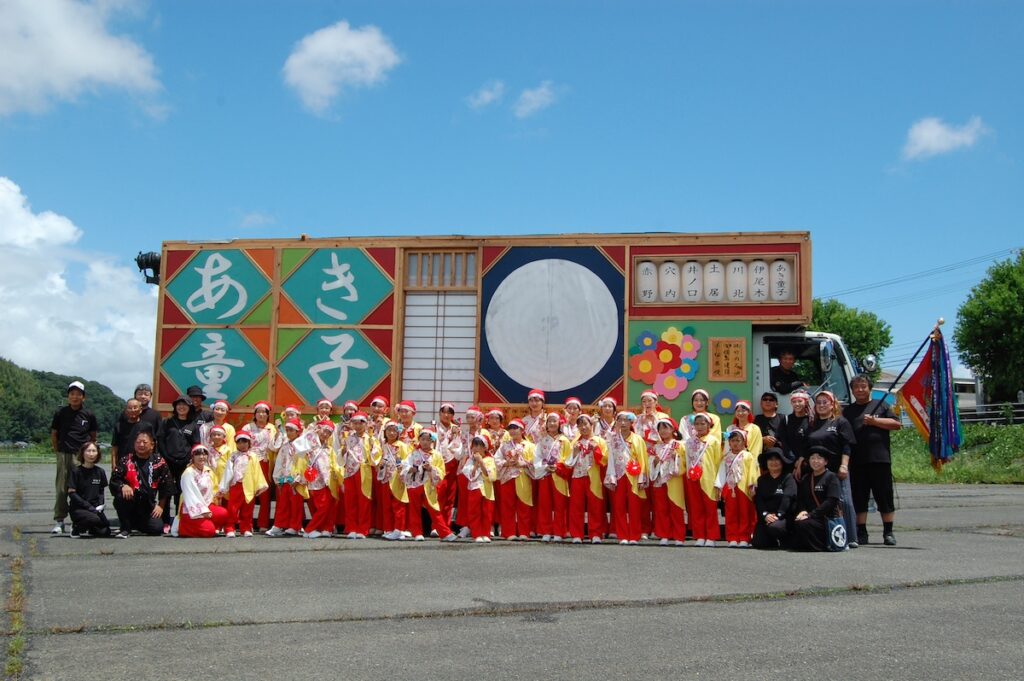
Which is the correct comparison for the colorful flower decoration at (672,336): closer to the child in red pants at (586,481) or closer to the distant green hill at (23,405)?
the child in red pants at (586,481)

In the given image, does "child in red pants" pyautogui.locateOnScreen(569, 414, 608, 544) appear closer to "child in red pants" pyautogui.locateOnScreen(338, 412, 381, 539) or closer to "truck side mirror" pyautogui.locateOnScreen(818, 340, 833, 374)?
"child in red pants" pyautogui.locateOnScreen(338, 412, 381, 539)

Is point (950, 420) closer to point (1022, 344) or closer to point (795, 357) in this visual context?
point (795, 357)

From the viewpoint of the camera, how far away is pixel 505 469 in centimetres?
1008

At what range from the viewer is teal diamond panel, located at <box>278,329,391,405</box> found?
446 inches

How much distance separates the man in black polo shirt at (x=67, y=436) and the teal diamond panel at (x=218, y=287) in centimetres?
205

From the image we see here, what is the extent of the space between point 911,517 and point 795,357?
3.82 metres

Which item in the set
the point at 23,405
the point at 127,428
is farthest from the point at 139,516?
the point at 23,405

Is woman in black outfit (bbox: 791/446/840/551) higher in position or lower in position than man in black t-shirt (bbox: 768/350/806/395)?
lower

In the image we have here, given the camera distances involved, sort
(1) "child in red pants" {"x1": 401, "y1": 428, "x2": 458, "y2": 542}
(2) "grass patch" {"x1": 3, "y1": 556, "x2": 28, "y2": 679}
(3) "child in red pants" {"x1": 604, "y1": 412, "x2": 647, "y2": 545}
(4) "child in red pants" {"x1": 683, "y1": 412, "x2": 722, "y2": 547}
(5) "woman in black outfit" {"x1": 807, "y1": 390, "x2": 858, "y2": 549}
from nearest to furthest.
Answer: (2) "grass patch" {"x1": 3, "y1": 556, "x2": 28, "y2": 679}, (5) "woman in black outfit" {"x1": 807, "y1": 390, "x2": 858, "y2": 549}, (4) "child in red pants" {"x1": 683, "y1": 412, "x2": 722, "y2": 547}, (3) "child in red pants" {"x1": 604, "y1": 412, "x2": 647, "y2": 545}, (1) "child in red pants" {"x1": 401, "y1": 428, "x2": 458, "y2": 542}

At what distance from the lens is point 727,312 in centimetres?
1077

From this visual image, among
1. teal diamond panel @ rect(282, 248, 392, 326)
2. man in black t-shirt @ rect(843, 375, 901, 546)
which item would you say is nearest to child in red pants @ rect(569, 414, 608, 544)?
man in black t-shirt @ rect(843, 375, 901, 546)

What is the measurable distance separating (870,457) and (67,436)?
29.1 ft

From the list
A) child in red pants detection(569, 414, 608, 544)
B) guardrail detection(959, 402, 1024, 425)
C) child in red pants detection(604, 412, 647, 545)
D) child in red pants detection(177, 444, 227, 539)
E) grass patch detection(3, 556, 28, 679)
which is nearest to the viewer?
grass patch detection(3, 556, 28, 679)

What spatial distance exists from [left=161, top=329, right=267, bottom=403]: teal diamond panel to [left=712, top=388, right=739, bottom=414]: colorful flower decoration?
5.70 m
